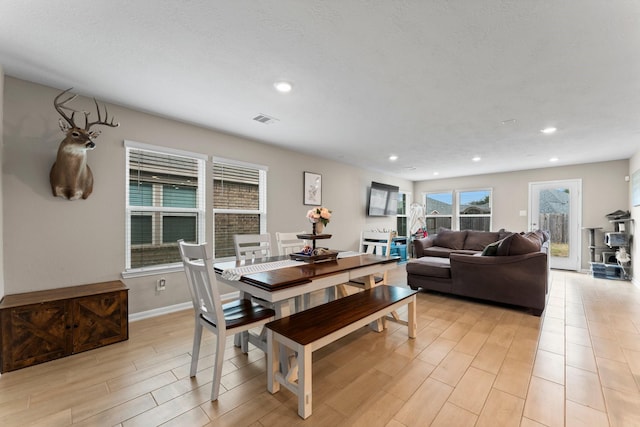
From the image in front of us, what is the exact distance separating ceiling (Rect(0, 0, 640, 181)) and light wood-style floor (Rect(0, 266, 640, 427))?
238 cm

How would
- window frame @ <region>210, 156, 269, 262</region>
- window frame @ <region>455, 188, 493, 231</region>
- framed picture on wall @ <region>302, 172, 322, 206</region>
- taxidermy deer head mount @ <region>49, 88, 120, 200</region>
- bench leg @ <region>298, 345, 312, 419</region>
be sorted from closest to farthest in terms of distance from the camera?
1. bench leg @ <region>298, 345, 312, 419</region>
2. taxidermy deer head mount @ <region>49, 88, 120, 200</region>
3. window frame @ <region>210, 156, 269, 262</region>
4. framed picture on wall @ <region>302, 172, 322, 206</region>
5. window frame @ <region>455, 188, 493, 231</region>

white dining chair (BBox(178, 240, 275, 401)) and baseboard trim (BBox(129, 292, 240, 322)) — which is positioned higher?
white dining chair (BBox(178, 240, 275, 401))

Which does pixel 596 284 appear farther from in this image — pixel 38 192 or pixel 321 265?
pixel 38 192

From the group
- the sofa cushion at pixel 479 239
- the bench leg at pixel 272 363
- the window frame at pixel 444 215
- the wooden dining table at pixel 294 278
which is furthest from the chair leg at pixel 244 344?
the window frame at pixel 444 215

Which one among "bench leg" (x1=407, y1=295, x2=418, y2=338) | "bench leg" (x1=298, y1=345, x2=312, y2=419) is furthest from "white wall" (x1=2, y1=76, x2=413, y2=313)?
"bench leg" (x1=407, y1=295, x2=418, y2=338)

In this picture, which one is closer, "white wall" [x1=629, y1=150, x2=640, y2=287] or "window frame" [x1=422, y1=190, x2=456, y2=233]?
"white wall" [x1=629, y1=150, x2=640, y2=287]

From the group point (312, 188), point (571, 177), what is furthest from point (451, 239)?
point (312, 188)

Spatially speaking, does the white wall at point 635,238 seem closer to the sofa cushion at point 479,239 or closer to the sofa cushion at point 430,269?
the sofa cushion at point 479,239

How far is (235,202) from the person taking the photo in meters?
4.00

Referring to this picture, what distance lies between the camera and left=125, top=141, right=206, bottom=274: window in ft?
10.1

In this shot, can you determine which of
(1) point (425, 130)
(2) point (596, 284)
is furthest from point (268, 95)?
(2) point (596, 284)

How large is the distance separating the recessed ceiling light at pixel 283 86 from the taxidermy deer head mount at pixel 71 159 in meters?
1.64

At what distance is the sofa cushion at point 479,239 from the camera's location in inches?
231

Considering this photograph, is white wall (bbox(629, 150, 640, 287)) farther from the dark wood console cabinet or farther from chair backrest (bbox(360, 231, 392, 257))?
the dark wood console cabinet
